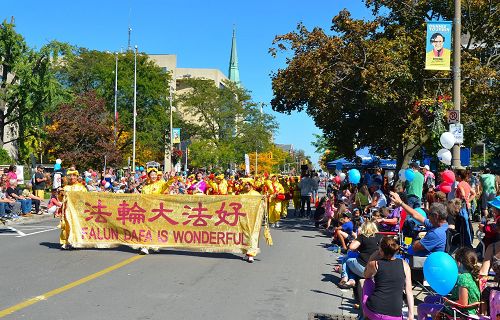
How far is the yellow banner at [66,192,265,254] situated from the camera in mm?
11539

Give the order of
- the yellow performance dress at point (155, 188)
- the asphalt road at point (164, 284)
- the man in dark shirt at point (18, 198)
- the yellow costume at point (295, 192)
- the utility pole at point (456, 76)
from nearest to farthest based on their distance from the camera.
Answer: the asphalt road at point (164, 284), the yellow performance dress at point (155, 188), the utility pole at point (456, 76), the man in dark shirt at point (18, 198), the yellow costume at point (295, 192)

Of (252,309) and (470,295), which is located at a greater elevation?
(470,295)

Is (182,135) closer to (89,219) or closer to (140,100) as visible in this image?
(140,100)

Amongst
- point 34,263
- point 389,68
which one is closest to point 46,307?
point 34,263

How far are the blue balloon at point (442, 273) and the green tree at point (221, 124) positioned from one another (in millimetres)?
62611

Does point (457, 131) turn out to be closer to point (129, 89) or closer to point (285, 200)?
point (285, 200)

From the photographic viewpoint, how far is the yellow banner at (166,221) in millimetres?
11539

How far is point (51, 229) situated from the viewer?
16656 mm

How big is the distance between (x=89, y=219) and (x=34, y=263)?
1.82 metres

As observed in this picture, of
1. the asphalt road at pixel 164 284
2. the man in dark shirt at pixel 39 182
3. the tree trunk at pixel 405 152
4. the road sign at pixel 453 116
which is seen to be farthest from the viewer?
the man in dark shirt at pixel 39 182

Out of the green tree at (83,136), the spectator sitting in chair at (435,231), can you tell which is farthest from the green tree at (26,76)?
the spectator sitting in chair at (435,231)

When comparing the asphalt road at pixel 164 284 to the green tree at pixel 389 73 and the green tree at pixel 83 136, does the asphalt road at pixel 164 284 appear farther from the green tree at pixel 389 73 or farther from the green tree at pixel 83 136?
the green tree at pixel 83 136

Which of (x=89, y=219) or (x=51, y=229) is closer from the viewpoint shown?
(x=89, y=219)

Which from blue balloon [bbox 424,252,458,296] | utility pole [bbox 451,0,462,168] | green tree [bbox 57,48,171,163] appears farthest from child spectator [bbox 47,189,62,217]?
green tree [bbox 57,48,171,163]
